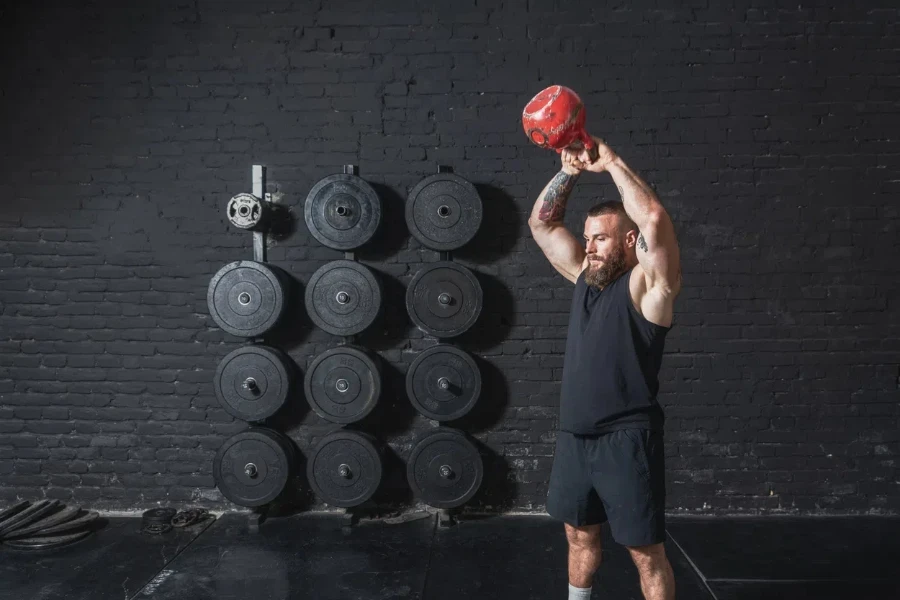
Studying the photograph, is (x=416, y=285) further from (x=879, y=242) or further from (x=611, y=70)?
(x=879, y=242)

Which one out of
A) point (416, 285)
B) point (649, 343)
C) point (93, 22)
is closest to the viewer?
point (649, 343)

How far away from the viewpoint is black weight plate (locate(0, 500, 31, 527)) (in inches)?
140

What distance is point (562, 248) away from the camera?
263 centimetres

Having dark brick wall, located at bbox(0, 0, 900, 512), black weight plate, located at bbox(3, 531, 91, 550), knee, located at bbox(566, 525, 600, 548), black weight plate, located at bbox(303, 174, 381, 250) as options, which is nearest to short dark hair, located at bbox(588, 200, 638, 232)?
knee, located at bbox(566, 525, 600, 548)

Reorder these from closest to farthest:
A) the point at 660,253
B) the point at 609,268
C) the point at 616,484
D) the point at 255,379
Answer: the point at 660,253 → the point at 616,484 → the point at 609,268 → the point at 255,379

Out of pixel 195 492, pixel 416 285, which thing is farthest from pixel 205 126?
pixel 195 492

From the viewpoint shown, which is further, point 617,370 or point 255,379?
point 255,379

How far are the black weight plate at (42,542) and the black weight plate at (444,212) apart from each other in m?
2.42

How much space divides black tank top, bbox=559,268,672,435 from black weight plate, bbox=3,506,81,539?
115 inches

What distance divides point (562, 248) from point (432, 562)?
1.64 m

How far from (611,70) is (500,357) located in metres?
1.74

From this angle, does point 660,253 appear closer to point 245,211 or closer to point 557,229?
point 557,229

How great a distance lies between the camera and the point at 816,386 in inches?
148

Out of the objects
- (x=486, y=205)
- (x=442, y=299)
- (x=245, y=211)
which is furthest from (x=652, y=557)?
(x=245, y=211)
